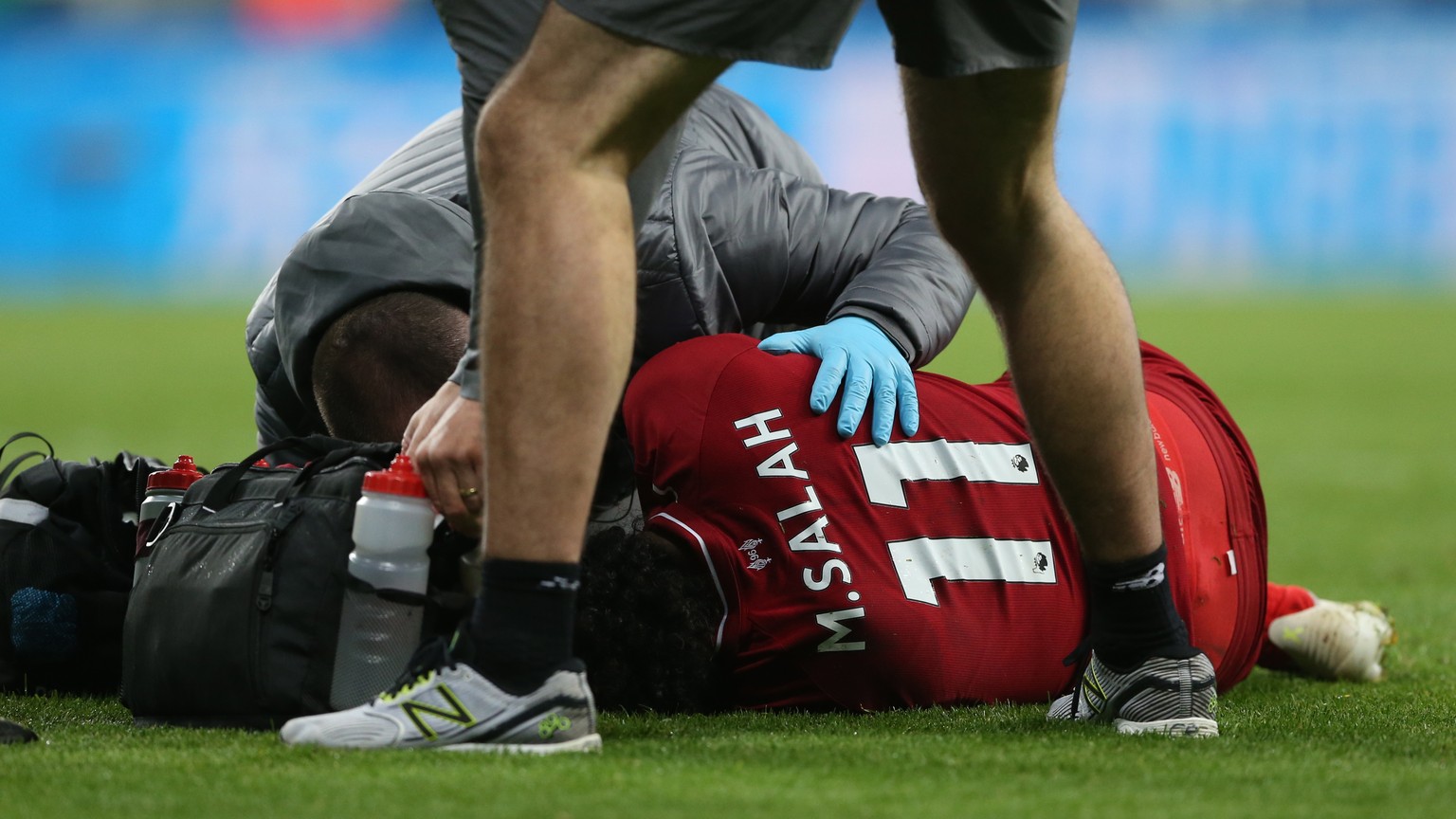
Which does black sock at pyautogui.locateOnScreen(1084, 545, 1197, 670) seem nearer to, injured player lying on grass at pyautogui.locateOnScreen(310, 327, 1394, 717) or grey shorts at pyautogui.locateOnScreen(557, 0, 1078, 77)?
injured player lying on grass at pyautogui.locateOnScreen(310, 327, 1394, 717)

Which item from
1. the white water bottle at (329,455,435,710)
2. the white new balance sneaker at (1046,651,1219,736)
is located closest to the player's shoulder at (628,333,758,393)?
the white water bottle at (329,455,435,710)

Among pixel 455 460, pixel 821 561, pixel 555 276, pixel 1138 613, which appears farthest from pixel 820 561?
pixel 555 276

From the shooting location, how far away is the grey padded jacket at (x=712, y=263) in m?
2.77

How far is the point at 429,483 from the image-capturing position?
6.36ft

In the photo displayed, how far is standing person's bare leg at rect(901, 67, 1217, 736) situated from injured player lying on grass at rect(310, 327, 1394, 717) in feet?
0.34

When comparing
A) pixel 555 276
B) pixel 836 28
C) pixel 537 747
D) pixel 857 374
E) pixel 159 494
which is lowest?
pixel 537 747

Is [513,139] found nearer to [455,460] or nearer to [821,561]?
[455,460]

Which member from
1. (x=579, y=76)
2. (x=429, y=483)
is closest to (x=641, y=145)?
(x=579, y=76)

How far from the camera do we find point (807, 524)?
224 centimetres

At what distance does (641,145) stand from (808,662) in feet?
2.80

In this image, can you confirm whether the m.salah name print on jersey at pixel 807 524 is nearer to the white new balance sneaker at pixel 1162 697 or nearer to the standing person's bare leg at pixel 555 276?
the white new balance sneaker at pixel 1162 697

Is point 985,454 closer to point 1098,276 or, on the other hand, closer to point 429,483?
point 1098,276

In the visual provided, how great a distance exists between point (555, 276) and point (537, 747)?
517 mm

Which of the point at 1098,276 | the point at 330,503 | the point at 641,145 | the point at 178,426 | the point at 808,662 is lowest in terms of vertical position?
the point at 178,426
